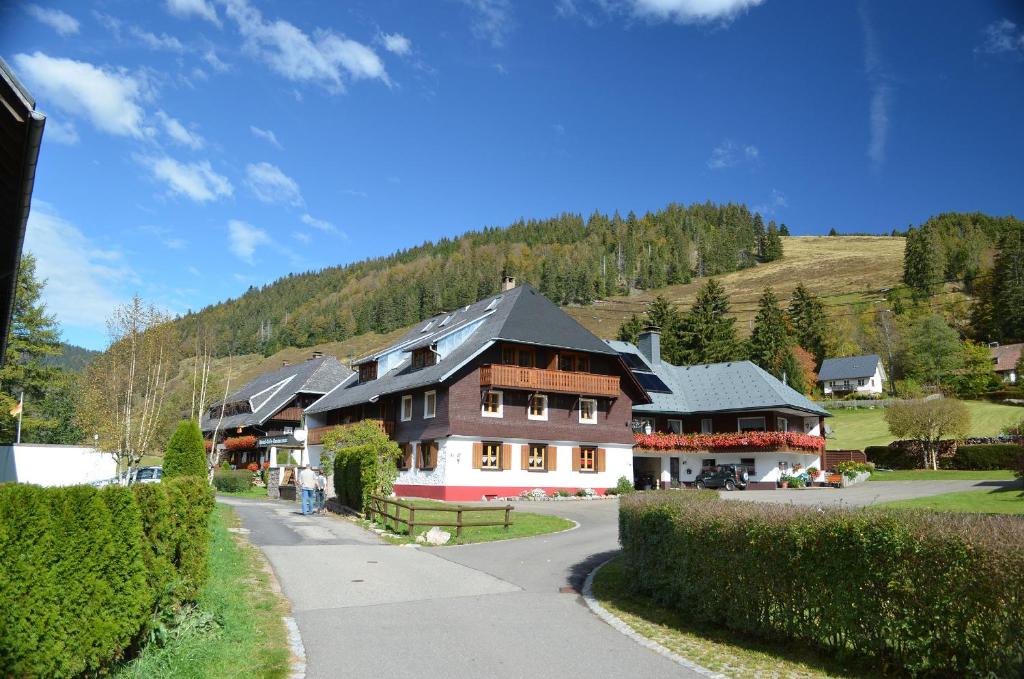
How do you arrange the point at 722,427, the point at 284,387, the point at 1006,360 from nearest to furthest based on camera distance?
the point at 722,427, the point at 284,387, the point at 1006,360

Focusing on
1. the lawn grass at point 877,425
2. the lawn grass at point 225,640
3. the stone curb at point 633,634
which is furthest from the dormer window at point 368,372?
the lawn grass at point 877,425

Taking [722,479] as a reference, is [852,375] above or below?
above

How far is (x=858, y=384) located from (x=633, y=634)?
9121 cm

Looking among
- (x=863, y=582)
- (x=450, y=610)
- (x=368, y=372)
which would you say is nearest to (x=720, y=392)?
(x=368, y=372)

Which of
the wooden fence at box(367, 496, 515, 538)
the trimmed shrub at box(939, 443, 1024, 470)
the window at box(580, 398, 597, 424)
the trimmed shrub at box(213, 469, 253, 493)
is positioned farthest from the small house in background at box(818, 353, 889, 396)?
the wooden fence at box(367, 496, 515, 538)

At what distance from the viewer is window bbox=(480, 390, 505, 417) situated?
3747 cm

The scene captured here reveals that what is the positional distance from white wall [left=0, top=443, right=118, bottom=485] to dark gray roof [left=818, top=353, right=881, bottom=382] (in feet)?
266

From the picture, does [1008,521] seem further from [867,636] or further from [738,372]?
[738,372]

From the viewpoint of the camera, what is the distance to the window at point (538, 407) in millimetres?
38781

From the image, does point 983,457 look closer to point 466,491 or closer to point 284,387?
point 466,491

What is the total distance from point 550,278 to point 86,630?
477 feet

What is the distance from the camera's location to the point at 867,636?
742 centimetres

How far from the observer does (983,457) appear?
47.6 meters

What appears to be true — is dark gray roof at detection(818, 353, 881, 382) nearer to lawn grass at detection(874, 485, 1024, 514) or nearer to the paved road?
lawn grass at detection(874, 485, 1024, 514)
